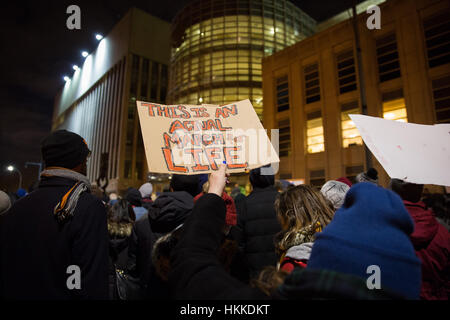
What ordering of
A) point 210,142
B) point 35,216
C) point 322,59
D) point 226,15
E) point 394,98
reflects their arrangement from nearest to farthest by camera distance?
point 35,216 → point 210,142 → point 394,98 → point 322,59 → point 226,15

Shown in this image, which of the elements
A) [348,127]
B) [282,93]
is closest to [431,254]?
[348,127]

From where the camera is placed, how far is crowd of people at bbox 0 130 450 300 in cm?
82

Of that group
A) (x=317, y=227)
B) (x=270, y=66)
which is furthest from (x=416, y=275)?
(x=270, y=66)

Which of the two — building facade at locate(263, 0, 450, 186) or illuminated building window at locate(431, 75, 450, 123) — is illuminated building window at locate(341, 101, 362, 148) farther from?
illuminated building window at locate(431, 75, 450, 123)

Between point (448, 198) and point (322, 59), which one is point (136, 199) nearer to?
point (448, 198)

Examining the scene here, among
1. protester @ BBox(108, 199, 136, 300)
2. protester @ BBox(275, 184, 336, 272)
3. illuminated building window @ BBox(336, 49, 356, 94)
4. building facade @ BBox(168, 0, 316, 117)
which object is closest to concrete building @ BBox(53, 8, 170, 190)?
building facade @ BBox(168, 0, 316, 117)

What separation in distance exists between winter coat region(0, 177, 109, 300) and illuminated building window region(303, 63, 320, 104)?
939 inches

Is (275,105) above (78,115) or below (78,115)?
below

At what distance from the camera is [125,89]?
4744 centimetres

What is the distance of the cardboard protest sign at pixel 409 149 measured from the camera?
1.56 meters

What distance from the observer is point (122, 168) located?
45562mm

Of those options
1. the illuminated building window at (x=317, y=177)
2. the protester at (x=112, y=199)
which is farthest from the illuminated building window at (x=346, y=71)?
the protester at (x=112, y=199)

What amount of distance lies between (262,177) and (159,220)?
5.47 feet

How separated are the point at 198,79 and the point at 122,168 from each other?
21.4 m
